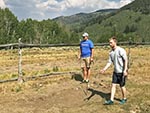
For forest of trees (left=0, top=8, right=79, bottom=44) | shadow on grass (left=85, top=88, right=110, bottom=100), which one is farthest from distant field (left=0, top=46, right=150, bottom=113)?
forest of trees (left=0, top=8, right=79, bottom=44)

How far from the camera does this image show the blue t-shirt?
509 inches

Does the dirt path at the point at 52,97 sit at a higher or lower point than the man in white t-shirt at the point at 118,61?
lower

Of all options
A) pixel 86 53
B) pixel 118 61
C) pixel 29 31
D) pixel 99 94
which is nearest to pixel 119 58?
pixel 118 61

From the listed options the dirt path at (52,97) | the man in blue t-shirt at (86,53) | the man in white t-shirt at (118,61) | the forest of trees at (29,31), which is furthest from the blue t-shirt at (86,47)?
the forest of trees at (29,31)

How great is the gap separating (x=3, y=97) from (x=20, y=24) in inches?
3118

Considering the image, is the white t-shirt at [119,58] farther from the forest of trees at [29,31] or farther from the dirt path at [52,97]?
the forest of trees at [29,31]

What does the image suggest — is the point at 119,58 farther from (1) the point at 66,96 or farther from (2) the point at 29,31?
(2) the point at 29,31

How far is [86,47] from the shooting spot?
42.5 ft

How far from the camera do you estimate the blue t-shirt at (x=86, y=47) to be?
42.4 feet

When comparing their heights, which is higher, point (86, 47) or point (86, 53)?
point (86, 47)

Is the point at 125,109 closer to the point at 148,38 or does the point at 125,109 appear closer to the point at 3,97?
the point at 3,97

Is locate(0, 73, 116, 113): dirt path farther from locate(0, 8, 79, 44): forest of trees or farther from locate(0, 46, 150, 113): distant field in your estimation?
locate(0, 8, 79, 44): forest of trees

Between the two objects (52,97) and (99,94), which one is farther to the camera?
(99,94)

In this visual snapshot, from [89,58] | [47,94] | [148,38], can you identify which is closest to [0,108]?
[47,94]
